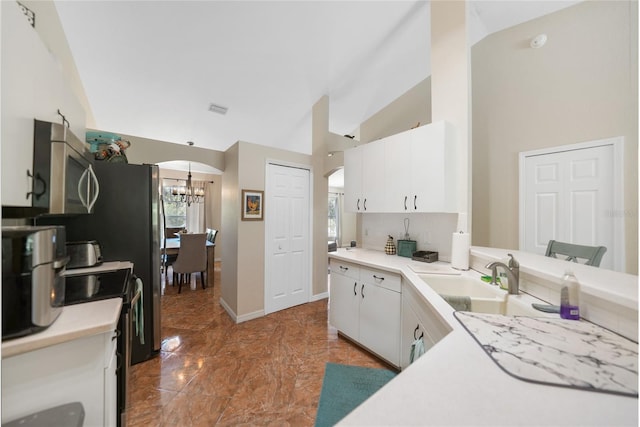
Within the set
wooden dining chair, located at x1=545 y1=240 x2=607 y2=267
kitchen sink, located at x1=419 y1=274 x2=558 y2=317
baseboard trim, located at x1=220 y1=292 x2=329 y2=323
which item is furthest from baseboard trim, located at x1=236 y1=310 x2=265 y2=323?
wooden dining chair, located at x1=545 y1=240 x2=607 y2=267

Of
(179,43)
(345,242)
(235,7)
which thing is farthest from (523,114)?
(345,242)

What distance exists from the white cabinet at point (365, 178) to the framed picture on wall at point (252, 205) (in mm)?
1190

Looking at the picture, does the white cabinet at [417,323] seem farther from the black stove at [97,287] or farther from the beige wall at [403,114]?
the beige wall at [403,114]

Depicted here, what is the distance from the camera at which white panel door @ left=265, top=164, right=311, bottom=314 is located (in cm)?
330

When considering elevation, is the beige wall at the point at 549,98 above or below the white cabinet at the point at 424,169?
above

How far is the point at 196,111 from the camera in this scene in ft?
12.9

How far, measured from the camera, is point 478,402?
543 mm

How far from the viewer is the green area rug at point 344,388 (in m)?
1.62

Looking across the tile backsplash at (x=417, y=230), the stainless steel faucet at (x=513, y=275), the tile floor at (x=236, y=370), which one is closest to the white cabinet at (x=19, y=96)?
the tile floor at (x=236, y=370)

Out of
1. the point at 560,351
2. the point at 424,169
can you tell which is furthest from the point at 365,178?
the point at 560,351

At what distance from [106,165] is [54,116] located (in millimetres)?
920

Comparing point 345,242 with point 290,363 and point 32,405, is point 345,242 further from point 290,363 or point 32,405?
point 32,405

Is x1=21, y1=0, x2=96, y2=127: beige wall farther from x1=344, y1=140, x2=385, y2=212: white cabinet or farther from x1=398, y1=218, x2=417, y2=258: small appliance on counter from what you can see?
x1=398, y1=218, x2=417, y2=258: small appliance on counter

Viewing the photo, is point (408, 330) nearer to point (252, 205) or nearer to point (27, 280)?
point (27, 280)
